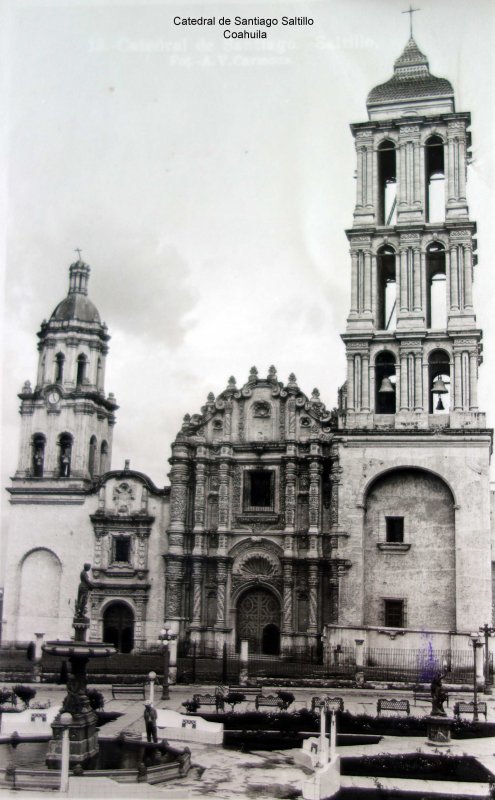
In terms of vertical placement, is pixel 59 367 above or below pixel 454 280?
below

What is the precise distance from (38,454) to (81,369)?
4.17 m

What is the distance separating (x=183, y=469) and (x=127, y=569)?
15.5 ft

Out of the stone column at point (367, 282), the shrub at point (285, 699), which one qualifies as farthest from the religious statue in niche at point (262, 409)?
the shrub at point (285, 699)

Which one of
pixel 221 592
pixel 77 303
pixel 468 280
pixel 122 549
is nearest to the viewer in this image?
pixel 468 280

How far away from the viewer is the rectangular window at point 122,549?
128 feet

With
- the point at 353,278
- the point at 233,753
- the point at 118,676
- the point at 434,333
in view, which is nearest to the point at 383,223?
the point at 353,278

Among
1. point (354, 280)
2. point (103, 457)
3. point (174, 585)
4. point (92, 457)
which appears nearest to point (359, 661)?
point (174, 585)

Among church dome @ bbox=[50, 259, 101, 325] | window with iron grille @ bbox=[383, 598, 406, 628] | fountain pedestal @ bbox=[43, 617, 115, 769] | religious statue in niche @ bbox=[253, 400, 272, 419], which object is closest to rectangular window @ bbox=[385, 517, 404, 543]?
window with iron grille @ bbox=[383, 598, 406, 628]

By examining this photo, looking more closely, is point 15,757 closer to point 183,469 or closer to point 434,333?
point 183,469

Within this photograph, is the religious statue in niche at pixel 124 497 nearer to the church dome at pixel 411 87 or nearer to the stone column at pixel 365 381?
the stone column at pixel 365 381

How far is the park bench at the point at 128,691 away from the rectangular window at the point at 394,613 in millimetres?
10093

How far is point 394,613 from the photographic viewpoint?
112 feet

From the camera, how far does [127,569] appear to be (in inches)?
1518

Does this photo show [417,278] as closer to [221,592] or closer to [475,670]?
[221,592]
